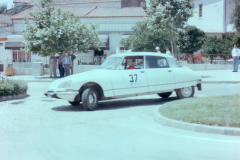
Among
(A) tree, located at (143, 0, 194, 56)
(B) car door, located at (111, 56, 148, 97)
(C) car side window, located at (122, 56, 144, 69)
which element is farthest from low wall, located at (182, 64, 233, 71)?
(B) car door, located at (111, 56, 148, 97)

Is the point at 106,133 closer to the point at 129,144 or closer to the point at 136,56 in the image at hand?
the point at 129,144

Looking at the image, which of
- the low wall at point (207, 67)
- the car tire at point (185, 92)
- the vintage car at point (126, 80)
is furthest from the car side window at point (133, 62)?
the low wall at point (207, 67)

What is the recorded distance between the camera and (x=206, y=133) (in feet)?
22.3

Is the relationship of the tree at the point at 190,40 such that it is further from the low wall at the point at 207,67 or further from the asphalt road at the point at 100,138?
the asphalt road at the point at 100,138

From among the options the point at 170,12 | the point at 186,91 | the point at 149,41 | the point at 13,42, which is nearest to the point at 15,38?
the point at 13,42

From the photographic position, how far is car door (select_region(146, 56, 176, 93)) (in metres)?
10.4

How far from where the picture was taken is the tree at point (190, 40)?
112ft

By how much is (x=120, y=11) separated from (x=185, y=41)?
11639mm

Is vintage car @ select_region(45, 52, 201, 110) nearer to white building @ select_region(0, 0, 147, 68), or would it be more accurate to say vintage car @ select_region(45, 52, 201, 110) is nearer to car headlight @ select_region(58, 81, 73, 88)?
car headlight @ select_region(58, 81, 73, 88)

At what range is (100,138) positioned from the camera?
21.4ft

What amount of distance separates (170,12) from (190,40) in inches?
478

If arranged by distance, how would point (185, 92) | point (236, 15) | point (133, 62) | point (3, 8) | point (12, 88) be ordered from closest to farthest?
point (133, 62), point (185, 92), point (12, 88), point (236, 15), point (3, 8)

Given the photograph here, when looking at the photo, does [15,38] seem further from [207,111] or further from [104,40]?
[207,111]

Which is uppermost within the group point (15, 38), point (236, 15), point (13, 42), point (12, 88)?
point (236, 15)
